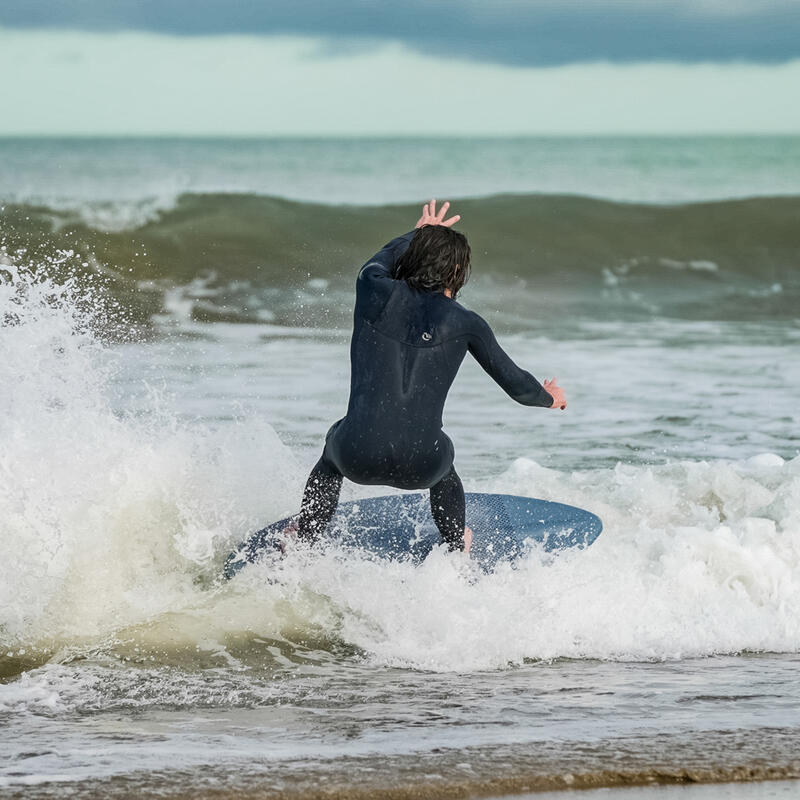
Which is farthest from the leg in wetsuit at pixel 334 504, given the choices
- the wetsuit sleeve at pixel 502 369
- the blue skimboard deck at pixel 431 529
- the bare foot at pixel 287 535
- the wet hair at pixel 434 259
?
the wet hair at pixel 434 259

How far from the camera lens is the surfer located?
4625mm

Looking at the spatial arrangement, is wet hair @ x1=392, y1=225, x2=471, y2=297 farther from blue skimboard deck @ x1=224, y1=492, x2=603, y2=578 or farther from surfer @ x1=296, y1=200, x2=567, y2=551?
blue skimboard deck @ x1=224, y1=492, x2=603, y2=578

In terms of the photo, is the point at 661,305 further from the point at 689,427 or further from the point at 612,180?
the point at 612,180

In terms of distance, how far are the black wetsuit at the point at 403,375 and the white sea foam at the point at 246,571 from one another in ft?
1.47

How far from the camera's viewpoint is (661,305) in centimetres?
2023

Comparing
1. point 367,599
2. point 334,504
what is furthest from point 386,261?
point 367,599

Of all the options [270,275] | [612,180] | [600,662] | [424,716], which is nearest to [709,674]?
[600,662]

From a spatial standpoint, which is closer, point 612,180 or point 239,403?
point 239,403

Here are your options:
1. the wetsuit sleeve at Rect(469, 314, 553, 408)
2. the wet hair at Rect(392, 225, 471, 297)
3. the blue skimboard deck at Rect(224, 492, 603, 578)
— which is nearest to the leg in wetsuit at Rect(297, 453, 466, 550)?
the blue skimboard deck at Rect(224, 492, 603, 578)

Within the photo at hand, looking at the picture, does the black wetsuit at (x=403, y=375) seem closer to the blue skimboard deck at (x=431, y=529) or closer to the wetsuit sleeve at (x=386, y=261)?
the wetsuit sleeve at (x=386, y=261)

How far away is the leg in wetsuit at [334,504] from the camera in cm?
493

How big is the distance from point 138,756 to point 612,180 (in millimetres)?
35181

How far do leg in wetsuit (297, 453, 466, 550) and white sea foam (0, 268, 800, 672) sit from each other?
9 centimetres

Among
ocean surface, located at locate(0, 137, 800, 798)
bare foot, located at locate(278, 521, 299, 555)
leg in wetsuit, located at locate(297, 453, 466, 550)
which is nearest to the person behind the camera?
ocean surface, located at locate(0, 137, 800, 798)
